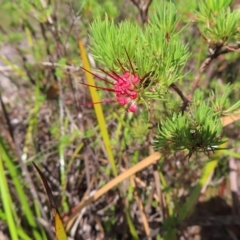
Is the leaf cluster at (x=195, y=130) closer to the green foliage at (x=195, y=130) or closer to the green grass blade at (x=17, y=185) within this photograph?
the green foliage at (x=195, y=130)

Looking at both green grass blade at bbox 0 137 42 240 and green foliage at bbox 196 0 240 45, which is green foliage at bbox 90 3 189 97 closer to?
green foliage at bbox 196 0 240 45

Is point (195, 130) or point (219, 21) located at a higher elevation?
point (219, 21)

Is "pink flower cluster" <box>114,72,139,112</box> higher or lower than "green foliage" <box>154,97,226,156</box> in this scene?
higher

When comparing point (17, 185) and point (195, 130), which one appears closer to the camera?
point (195, 130)

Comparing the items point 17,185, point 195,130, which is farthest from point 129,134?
point 195,130

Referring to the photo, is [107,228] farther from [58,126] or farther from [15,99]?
[15,99]

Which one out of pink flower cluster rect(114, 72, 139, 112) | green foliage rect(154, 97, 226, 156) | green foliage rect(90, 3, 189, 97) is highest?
green foliage rect(90, 3, 189, 97)

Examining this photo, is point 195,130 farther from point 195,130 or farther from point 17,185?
point 17,185

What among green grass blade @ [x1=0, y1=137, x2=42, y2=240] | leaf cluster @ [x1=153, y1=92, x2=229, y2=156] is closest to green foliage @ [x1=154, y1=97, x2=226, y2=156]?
leaf cluster @ [x1=153, y1=92, x2=229, y2=156]
